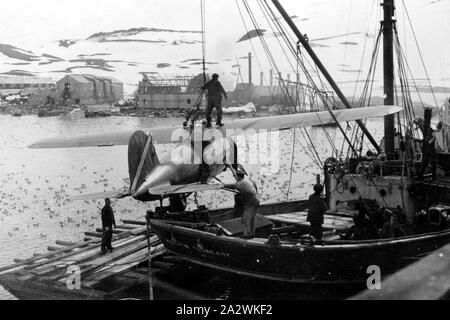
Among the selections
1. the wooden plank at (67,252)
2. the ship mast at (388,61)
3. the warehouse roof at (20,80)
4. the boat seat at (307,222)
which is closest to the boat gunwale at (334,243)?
the boat seat at (307,222)

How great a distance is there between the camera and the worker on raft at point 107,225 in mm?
14227

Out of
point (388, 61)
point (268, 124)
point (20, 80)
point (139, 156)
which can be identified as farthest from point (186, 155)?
point (20, 80)

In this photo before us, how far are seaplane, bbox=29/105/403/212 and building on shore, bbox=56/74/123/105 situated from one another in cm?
9504

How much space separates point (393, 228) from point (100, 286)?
7.45 m

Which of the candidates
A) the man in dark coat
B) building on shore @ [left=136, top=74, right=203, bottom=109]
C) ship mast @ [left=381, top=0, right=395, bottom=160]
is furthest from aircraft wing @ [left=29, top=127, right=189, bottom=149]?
building on shore @ [left=136, top=74, right=203, bottom=109]

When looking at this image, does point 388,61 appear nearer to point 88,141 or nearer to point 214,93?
point 214,93

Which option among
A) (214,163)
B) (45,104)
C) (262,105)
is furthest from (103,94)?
(214,163)

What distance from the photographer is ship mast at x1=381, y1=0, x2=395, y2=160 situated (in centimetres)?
1758

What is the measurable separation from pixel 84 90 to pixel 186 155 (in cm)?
10309

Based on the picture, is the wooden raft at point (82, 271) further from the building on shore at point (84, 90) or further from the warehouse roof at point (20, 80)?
the warehouse roof at point (20, 80)

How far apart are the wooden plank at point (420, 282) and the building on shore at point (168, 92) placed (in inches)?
3548

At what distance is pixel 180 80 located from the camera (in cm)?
10544
